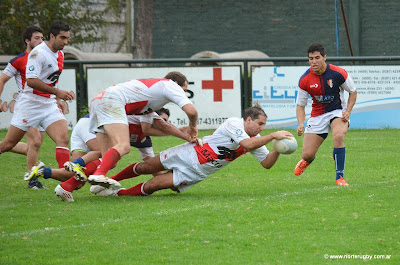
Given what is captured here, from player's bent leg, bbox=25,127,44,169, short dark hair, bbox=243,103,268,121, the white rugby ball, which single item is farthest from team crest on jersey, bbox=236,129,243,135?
player's bent leg, bbox=25,127,44,169

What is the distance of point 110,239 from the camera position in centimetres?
665

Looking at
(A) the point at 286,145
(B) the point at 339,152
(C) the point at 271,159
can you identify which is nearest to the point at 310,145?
(B) the point at 339,152

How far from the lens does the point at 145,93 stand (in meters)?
8.82

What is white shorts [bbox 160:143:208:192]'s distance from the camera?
9.05m

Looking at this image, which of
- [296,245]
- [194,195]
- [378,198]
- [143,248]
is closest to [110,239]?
[143,248]

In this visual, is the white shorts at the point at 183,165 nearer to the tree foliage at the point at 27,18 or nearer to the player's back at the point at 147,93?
the player's back at the point at 147,93

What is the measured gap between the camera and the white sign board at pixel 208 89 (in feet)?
57.8

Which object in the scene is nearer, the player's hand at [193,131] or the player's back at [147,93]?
the player's back at [147,93]

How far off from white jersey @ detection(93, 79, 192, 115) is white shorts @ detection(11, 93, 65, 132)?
1.36 meters

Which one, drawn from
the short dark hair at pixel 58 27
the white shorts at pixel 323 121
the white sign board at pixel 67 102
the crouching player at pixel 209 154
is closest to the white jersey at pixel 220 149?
the crouching player at pixel 209 154

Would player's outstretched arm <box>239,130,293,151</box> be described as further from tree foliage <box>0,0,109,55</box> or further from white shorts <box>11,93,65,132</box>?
tree foliage <box>0,0,109,55</box>

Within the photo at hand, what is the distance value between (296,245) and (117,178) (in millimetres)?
3721

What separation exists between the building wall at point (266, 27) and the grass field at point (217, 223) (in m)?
16.5

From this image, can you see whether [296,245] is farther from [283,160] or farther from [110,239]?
[283,160]
